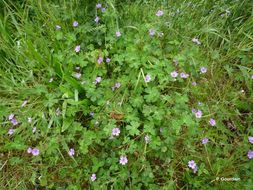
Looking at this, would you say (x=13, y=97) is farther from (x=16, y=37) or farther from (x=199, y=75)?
(x=199, y=75)

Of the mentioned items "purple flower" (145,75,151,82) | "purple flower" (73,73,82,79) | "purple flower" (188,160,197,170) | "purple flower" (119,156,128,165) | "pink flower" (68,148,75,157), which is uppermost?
"purple flower" (145,75,151,82)

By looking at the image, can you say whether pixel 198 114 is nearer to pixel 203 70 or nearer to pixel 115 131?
pixel 203 70

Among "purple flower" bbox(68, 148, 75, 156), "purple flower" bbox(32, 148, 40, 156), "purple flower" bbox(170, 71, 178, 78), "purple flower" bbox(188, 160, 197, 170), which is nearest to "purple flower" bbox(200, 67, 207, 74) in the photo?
"purple flower" bbox(170, 71, 178, 78)

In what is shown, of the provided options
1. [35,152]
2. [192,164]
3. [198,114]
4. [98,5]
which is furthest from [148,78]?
[35,152]

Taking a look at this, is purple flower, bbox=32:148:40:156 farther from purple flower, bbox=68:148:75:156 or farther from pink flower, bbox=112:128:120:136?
pink flower, bbox=112:128:120:136

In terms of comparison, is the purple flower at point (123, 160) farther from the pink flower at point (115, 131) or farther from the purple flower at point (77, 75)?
the purple flower at point (77, 75)

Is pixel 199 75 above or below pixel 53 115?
above

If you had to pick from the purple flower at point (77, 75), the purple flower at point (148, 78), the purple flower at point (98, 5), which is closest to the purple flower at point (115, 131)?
the purple flower at point (148, 78)

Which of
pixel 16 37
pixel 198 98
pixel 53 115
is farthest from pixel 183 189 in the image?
pixel 16 37
